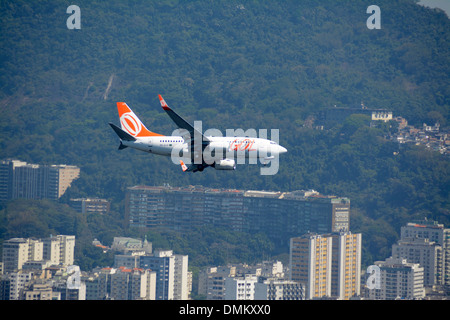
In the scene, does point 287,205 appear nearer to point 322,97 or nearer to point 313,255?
point 313,255

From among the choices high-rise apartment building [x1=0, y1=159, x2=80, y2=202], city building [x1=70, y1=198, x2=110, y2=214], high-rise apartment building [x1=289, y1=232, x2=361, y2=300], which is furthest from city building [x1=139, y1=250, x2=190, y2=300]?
high-rise apartment building [x1=0, y1=159, x2=80, y2=202]

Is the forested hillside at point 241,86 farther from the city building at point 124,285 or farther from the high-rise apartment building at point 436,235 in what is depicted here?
the city building at point 124,285

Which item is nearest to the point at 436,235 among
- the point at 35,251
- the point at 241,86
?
the point at 35,251

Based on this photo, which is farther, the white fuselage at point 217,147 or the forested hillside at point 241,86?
the forested hillside at point 241,86

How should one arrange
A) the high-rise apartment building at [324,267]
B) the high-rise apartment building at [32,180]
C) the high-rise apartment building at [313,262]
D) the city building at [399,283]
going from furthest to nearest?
the high-rise apartment building at [32,180] < the high-rise apartment building at [324,267] < the high-rise apartment building at [313,262] < the city building at [399,283]

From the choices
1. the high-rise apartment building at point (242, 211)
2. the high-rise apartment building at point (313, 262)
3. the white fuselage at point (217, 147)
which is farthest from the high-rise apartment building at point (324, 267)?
the white fuselage at point (217, 147)

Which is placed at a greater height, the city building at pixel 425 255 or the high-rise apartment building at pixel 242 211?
the high-rise apartment building at pixel 242 211

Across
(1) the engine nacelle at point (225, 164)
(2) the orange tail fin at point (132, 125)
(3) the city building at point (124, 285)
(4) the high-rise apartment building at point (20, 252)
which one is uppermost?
(2) the orange tail fin at point (132, 125)

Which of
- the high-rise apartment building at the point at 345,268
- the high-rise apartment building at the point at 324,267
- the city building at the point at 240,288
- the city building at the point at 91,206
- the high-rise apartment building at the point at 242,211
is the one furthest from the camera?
the city building at the point at 91,206
